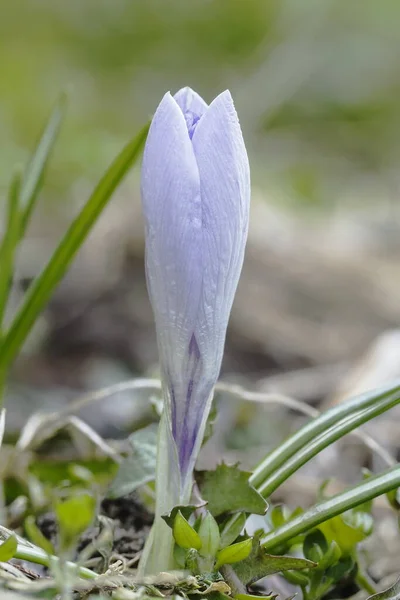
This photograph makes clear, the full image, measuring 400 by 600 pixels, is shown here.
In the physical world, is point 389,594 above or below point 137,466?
below

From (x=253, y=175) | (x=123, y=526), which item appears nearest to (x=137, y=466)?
(x=123, y=526)

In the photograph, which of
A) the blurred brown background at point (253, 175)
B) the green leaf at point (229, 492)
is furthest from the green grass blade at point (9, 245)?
the blurred brown background at point (253, 175)

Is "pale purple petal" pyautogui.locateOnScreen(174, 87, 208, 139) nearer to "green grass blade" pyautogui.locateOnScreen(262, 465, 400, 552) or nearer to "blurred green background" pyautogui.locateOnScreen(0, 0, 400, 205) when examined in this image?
"green grass blade" pyautogui.locateOnScreen(262, 465, 400, 552)

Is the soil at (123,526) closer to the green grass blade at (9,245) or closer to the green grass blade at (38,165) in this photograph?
the green grass blade at (9,245)

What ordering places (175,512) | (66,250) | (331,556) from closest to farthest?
(175,512)
(331,556)
(66,250)

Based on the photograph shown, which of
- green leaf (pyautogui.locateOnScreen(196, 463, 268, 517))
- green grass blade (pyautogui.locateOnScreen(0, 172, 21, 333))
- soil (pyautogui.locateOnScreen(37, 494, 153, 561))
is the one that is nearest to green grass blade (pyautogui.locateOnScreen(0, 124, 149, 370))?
green grass blade (pyautogui.locateOnScreen(0, 172, 21, 333))

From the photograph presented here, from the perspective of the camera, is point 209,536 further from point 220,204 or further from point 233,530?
point 220,204

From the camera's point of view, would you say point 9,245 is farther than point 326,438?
Yes
